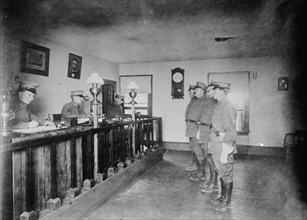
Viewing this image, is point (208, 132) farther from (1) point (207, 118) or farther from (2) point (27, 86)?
(2) point (27, 86)

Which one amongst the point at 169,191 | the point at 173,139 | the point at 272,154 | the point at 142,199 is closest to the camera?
the point at 142,199

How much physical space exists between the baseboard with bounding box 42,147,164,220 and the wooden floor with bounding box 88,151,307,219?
0.09 metres

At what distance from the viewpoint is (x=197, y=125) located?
492cm

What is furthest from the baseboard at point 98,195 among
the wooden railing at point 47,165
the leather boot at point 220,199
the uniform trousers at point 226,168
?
the uniform trousers at point 226,168

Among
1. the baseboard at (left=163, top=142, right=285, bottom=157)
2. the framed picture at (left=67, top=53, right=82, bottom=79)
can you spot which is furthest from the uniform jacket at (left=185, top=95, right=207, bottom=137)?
the framed picture at (left=67, top=53, right=82, bottom=79)

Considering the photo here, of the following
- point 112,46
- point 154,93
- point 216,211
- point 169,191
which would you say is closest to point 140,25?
point 112,46

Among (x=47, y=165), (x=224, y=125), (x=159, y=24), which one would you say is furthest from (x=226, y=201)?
(x=159, y=24)

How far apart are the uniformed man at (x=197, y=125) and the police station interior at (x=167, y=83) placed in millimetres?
309

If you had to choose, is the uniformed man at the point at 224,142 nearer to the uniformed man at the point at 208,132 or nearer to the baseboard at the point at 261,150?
the uniformed man at the point at 208,132

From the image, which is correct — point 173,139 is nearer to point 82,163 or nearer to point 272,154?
point 272,154

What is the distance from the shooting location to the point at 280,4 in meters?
3.47

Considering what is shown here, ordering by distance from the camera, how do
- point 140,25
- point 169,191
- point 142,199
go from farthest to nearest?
point 140,25, point 169,191, point 142,199

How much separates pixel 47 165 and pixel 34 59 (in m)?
3.24

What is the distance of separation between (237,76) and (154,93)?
2692mm
